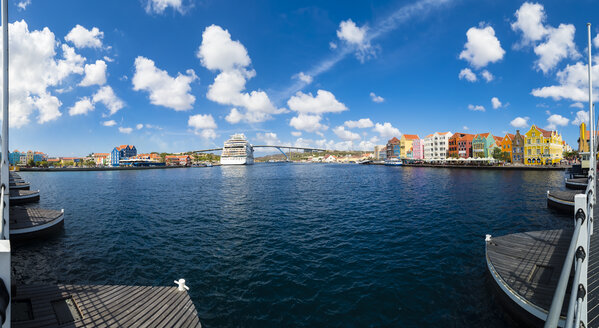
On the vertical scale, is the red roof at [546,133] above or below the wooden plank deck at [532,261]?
above

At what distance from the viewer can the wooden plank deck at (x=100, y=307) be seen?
753cm

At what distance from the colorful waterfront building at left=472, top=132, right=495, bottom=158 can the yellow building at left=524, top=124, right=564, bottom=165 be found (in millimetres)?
17307

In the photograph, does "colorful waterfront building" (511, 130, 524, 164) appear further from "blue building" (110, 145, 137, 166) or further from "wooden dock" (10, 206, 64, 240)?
"blue building" (110, 145, 137, 166)

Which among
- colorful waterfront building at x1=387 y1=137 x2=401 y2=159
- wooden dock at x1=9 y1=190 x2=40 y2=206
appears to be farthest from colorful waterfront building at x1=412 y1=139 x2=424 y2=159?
wooden dock at x1=9 y1=190 x2=40 y2=206

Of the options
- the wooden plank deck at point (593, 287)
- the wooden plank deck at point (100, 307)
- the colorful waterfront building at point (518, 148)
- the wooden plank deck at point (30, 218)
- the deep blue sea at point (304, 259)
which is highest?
the colorful waterfront building at point (518, 148)

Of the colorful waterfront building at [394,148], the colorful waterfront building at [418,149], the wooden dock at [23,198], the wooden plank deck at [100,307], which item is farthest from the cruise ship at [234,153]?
the wooden plank deck at [100,307]

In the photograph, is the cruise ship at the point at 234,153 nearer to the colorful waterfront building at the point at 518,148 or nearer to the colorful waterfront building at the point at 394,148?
the colorful waterfront building at the point at 394,148

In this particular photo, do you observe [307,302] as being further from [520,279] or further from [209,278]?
[520,279]

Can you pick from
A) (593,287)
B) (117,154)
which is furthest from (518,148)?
(117,154)

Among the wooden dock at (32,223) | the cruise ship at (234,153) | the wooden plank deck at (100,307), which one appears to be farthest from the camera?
the cruise ship at (234,153)

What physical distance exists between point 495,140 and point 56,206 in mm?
154841

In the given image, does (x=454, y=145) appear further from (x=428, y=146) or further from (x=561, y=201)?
(x=561, y=201)

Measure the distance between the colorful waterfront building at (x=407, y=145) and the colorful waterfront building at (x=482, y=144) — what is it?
44617 millimetres

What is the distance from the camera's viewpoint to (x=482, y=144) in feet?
372
